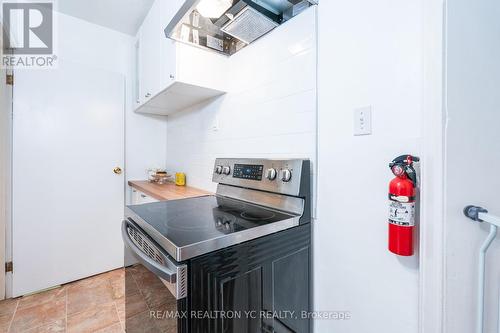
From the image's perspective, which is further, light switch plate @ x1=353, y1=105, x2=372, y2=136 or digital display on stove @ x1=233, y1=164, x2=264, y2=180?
digital display on stove @ x1=233, y1=164, x2=264, y2=180

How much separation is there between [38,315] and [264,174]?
1922 millimetres

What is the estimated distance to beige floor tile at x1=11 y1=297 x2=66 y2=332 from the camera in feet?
4.93

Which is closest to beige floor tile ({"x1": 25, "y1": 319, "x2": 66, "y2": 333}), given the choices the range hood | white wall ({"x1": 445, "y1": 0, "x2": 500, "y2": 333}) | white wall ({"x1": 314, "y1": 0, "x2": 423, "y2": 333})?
white wall ({"x1": 314, "y1": 0, "x2": 423, "y2": 333})

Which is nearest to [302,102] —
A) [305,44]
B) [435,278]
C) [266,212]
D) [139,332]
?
[305,44]

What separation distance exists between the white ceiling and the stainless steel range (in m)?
1.84

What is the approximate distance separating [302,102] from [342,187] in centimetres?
47

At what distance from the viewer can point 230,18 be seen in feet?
3.76

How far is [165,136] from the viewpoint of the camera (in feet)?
8.70

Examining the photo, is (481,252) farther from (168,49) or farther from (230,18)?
(168,49)

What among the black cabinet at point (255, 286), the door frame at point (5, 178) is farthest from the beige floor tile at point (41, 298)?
the black cabinet at point (255, 286)

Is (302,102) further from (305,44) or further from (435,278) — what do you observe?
(435,278)

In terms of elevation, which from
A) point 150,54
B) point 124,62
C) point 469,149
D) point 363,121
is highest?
point 124,62

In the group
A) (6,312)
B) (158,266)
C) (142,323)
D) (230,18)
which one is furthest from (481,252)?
(6,312)

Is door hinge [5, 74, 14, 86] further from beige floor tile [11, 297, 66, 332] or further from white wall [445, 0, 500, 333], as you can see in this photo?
white wall [445, 0, 500, 333]
